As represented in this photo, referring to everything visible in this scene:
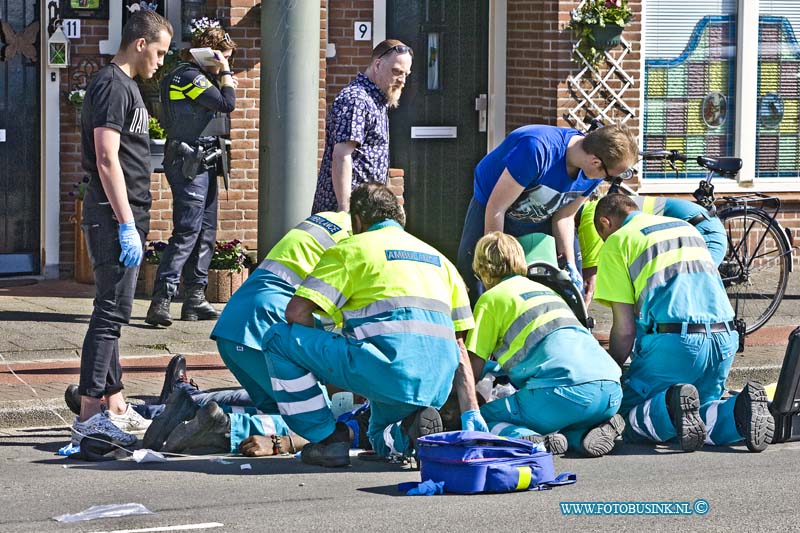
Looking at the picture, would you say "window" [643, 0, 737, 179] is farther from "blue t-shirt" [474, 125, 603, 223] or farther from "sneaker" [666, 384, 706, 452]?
"sneaker" [666, 384, 706, 452]

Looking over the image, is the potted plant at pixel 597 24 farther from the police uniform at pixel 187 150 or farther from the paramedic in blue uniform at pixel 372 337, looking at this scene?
the paramedic in blue uniform at pixel 372 337

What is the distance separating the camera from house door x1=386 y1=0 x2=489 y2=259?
13.5 m

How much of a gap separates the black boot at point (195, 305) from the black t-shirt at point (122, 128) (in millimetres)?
2933

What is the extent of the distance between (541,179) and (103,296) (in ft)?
8.26

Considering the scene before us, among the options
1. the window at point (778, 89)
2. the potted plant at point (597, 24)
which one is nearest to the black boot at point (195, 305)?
the potted plant at point (597, 24)

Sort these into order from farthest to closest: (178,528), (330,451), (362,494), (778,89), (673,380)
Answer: (778,89) → (673,380) → (330,451) → (362,494) → (178,528)

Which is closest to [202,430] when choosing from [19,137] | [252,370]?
[252,370]

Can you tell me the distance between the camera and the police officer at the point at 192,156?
10539 millimetres

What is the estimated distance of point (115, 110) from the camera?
7551 mm

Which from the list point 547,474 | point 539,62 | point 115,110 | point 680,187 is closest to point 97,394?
point 115,110

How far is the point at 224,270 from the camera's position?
37.8ft

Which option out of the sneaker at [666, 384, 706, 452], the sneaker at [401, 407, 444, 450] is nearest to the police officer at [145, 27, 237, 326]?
the sneaker at [401, 407, 444, 450]

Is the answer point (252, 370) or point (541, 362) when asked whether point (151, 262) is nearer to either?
point (252, 370)

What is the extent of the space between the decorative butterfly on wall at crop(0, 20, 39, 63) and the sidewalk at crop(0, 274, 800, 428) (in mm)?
1822
